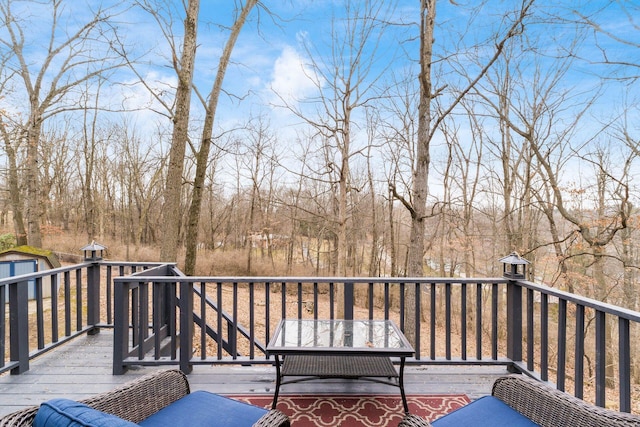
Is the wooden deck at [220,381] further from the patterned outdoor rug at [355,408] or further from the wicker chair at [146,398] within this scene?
the wicker chair at [146,398]

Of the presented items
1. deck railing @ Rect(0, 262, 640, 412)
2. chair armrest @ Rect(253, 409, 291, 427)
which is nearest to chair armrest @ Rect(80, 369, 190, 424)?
chair armrest @ Rect(253, 409, 291, 427)

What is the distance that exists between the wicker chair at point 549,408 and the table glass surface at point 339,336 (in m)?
0.69

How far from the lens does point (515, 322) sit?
3.37 meters

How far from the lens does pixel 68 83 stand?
11727 mm

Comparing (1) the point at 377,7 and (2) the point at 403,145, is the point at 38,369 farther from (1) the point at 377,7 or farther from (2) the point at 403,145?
(2) the point at 403,145

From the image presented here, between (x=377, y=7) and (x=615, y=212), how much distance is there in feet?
26.4

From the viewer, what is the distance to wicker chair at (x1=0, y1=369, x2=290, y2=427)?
1579 mm

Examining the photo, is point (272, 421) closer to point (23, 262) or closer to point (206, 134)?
point (206, 134)

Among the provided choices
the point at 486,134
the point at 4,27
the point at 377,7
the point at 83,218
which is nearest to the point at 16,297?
the point at 377,7

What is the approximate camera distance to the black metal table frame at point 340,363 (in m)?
2.47

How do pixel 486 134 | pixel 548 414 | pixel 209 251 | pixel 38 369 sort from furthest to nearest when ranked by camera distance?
pixel 209 251 → pixel 486 134 → pixel 38 369 → pixel 548 414

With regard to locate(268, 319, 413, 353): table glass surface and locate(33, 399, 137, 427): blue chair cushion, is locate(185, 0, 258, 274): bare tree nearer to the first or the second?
locate(268, 319, 413, 353): table glass surface

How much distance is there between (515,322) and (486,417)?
185 cm

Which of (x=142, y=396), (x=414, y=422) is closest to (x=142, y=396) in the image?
(x=142, y=396)
